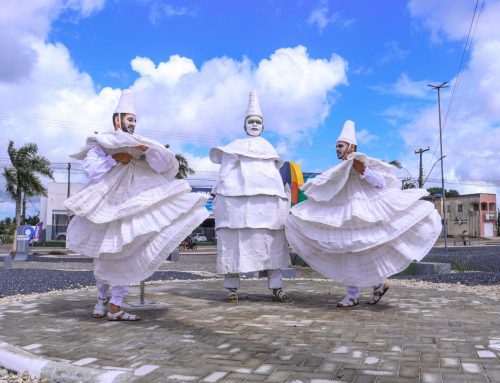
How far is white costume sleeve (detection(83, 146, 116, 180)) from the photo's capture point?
5.24 meters

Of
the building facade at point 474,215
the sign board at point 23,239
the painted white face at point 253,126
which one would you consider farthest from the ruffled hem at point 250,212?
the building facade at point 474,215

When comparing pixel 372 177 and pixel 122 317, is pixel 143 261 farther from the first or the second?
pixel 372 177

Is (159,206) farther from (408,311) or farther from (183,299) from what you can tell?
(408,311)

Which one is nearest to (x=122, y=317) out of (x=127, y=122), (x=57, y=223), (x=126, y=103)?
(x=127, y=122)

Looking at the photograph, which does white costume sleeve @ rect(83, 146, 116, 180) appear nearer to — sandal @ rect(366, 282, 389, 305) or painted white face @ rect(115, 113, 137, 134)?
painted white face @ rect(115, 113, 137, 134)

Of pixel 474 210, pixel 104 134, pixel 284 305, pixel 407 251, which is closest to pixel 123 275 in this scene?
pixel 104 134

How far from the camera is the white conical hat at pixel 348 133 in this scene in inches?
253

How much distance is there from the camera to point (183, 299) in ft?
22.4

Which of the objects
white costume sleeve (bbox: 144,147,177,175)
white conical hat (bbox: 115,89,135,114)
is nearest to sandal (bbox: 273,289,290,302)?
white costume sleeve (bbox: 144,147,177,175)

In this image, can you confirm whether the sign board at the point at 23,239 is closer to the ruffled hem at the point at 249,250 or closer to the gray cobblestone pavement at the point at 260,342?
the gray cobblestone pavement at the point at 260,342

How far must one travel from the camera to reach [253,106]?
7.08m

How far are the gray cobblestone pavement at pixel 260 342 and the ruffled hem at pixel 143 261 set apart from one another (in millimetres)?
470

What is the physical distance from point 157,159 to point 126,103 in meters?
0.76

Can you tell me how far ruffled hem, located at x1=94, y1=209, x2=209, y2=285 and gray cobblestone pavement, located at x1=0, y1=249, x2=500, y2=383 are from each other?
0.47 meters
